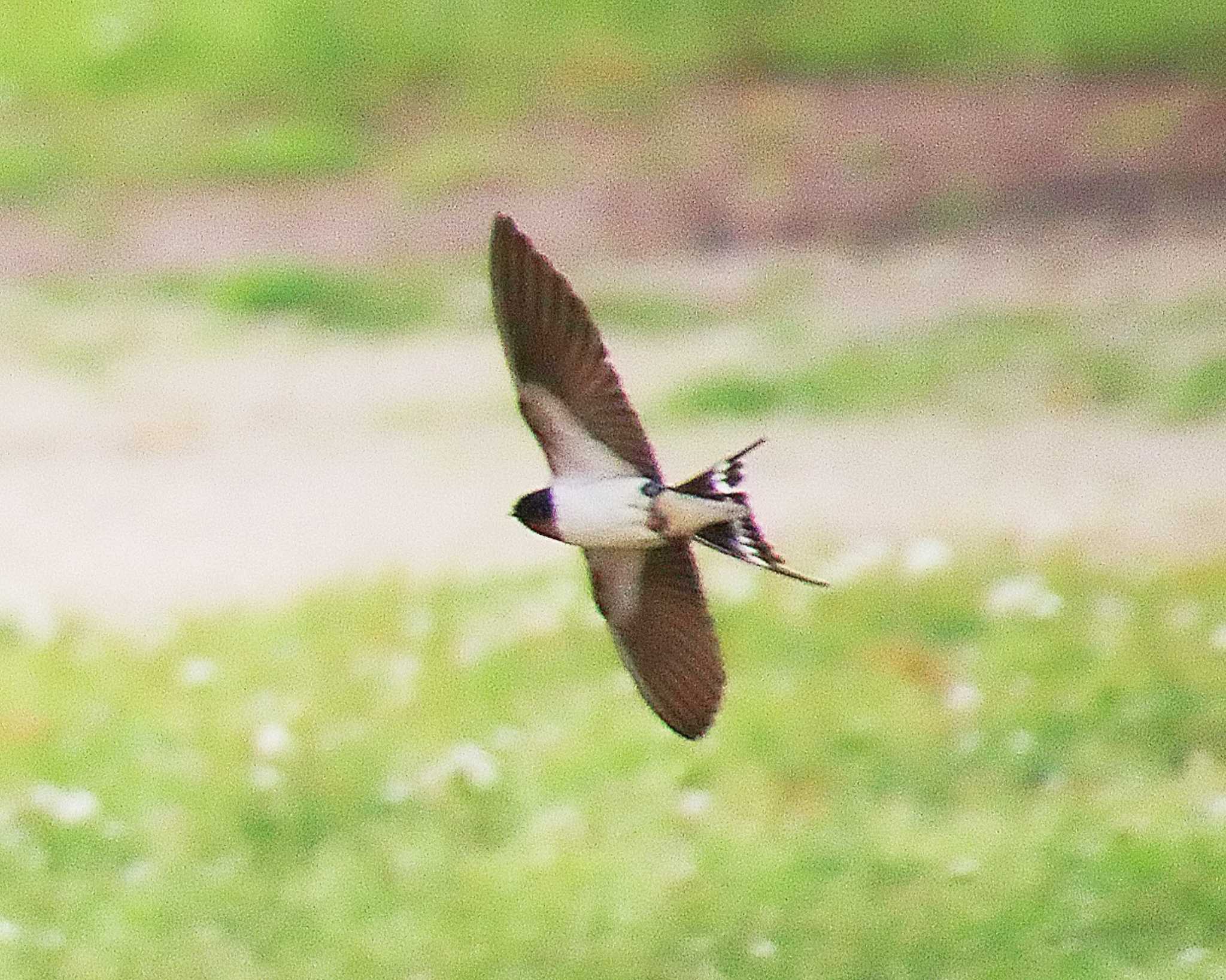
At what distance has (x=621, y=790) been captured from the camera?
1.35 metres

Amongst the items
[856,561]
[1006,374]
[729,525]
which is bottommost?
[856,561]

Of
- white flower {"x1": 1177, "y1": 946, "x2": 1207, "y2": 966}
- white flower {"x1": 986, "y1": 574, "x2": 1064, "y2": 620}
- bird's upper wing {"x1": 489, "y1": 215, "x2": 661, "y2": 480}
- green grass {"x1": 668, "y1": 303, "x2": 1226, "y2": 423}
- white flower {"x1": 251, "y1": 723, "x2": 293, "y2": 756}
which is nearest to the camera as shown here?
bird's upper wing {"x1": 489, "y1": 215, "x2": 661, "y2": 480}

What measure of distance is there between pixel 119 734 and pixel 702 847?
1.39 feet

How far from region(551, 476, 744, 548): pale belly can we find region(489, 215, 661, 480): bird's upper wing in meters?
0.02

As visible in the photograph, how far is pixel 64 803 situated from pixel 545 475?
1.56 ft

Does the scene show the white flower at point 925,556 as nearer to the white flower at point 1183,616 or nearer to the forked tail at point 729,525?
the white flower at point 1183,616

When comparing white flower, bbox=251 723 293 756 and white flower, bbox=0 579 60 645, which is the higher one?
white flower, bbox=0 579 60 645

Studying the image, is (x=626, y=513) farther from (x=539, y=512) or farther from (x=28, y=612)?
(x=28, y=612)

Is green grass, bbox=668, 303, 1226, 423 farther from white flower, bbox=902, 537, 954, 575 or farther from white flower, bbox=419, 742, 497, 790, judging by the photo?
white flower, bbox=419, 742, 497, 790

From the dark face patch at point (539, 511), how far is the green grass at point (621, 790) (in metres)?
0.37

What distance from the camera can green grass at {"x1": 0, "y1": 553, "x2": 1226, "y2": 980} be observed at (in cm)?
122

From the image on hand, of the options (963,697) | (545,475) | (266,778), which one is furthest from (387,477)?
(963,697)

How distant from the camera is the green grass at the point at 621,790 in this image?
1.22 metres

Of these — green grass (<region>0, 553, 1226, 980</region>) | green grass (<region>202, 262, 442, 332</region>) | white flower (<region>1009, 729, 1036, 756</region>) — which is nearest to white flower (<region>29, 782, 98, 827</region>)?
green grass (<region>0, 553, 1226, 980</region>)
